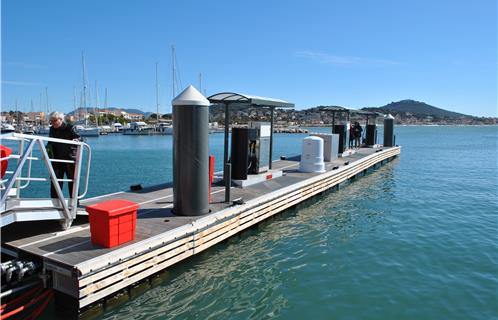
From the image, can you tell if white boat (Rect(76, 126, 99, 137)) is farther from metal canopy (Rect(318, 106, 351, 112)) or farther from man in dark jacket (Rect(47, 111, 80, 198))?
man in dark jacket (Rect(47, 111, 80, 198))

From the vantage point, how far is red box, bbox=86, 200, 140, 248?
6379mm

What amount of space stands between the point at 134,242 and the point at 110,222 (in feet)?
2.14

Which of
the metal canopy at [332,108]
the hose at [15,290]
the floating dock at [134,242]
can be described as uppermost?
the metal canopy at [332,108]

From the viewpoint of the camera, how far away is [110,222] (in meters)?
6.38

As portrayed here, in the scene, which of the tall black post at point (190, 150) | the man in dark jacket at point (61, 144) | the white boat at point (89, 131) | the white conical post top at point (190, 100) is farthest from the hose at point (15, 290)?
the white boat at point (89, 131)

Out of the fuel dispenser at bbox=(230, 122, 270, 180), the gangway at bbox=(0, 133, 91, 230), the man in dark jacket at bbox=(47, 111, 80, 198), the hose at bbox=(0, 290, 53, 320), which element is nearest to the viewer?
the hose at bbox=(0, 290, 53, 320)

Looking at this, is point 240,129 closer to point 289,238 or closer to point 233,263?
point 289,238

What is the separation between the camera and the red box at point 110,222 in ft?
20.9

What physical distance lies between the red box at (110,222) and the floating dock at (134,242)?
6.6 inches

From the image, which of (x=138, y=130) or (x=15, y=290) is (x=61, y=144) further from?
(x=138, y=130)

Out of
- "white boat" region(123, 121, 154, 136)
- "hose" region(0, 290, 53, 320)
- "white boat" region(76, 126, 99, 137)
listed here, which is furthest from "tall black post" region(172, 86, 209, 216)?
"white boat" region(123, 121, 154, 136)

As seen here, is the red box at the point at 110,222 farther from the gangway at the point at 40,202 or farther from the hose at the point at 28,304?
the hose at the point at 28,304

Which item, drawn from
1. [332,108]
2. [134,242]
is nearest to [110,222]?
[134,242]

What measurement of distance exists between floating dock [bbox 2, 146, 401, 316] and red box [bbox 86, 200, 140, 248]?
0.55ft
